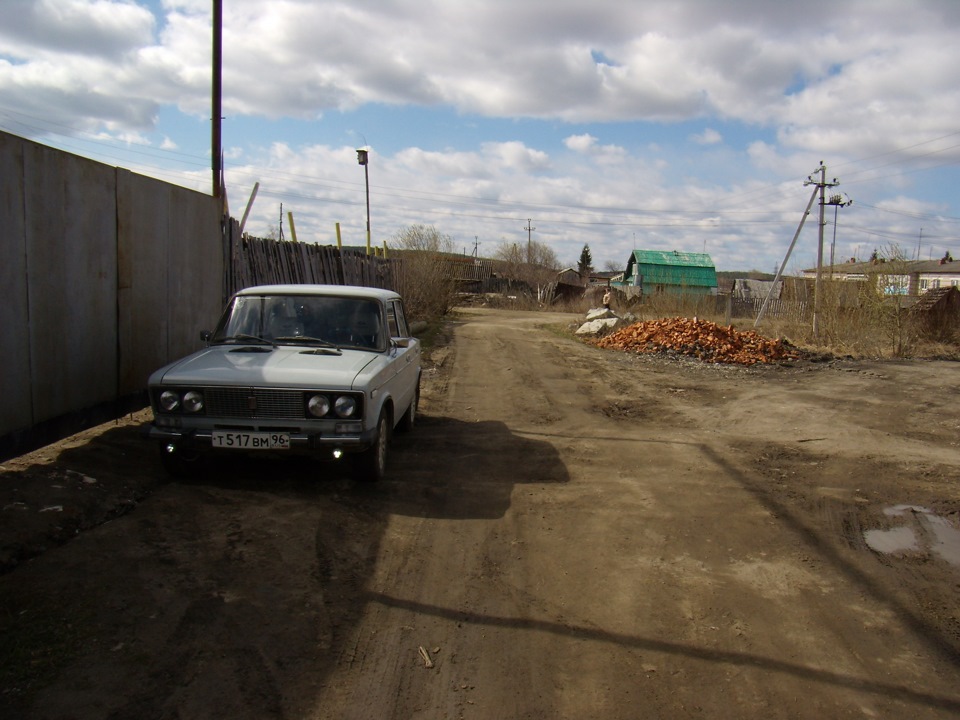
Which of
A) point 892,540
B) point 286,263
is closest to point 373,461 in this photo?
point 892,540

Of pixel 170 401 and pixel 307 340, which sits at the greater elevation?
pixel 307 340

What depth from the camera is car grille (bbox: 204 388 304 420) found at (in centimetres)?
543

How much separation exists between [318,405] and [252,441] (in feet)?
1.84

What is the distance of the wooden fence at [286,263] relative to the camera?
10578mm

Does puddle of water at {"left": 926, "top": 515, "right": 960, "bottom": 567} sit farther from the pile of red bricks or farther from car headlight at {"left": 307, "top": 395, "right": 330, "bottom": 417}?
the pile of red bricks

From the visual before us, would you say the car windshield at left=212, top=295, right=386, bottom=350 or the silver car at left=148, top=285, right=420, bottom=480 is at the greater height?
the car windshield at left=212, top=295, right=386, bottom=350

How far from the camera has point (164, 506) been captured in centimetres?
515

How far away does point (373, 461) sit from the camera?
19.1 ft

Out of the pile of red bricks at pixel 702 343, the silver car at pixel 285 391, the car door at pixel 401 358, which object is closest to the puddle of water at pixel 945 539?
the silver car at pixel 285 391

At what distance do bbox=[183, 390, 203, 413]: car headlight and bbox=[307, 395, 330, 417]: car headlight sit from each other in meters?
0.84

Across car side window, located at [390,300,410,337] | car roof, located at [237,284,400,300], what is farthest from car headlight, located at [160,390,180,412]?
car side window, located at [390,300,410,337]

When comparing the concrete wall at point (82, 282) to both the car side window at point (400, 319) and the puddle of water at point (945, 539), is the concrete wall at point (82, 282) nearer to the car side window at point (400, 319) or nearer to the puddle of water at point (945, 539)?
the car side window at point (400, 319)

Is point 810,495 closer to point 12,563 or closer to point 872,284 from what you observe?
point 12,563

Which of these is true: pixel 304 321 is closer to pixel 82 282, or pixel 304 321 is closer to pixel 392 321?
pixel 392 321
